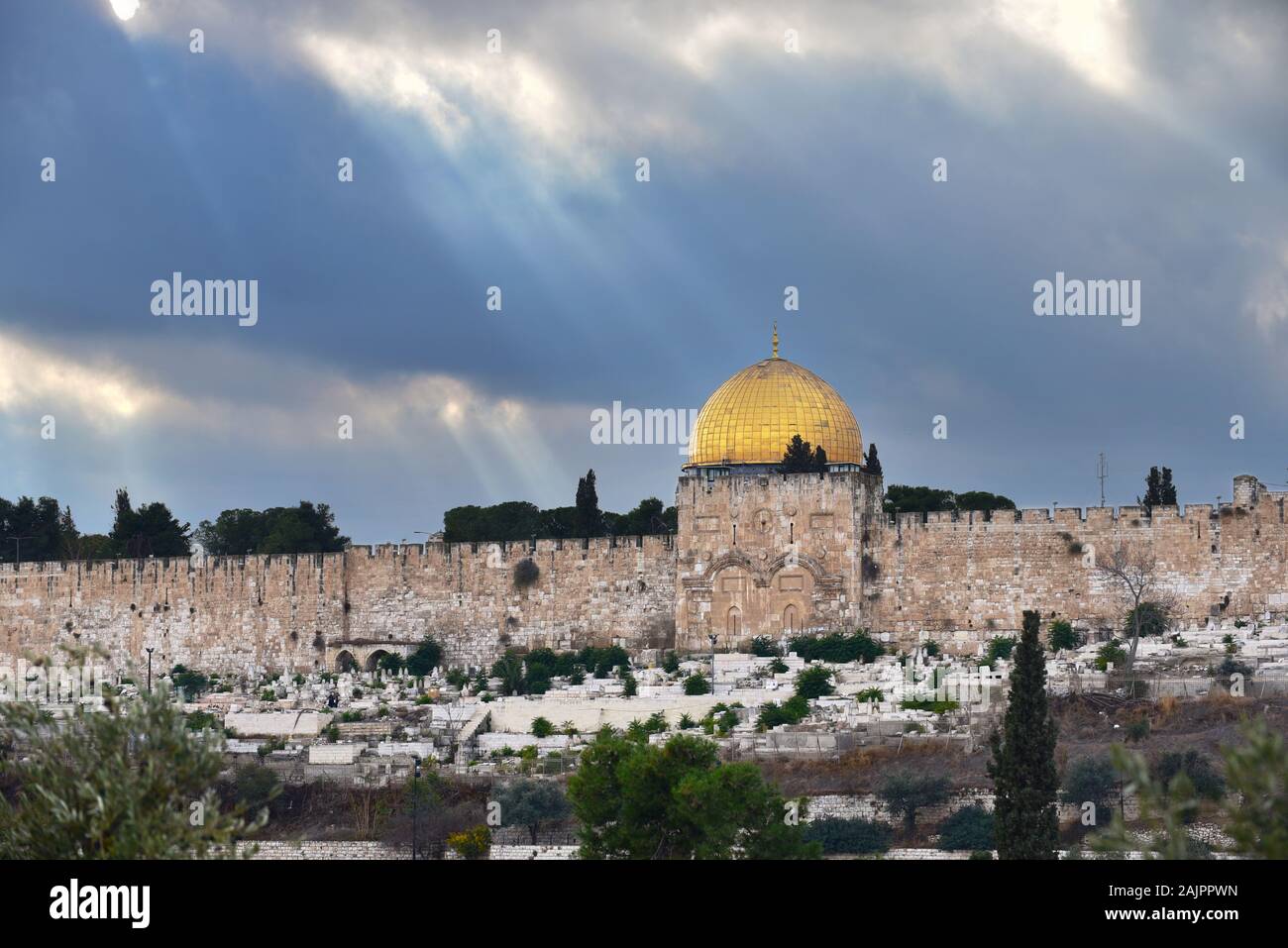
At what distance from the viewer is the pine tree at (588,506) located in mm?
41594

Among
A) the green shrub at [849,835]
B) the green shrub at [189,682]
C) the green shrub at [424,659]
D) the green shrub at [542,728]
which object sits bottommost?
the green shrub at [849,835]

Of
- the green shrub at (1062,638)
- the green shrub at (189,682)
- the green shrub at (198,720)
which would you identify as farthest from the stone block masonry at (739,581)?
the green shrub at (198,720)

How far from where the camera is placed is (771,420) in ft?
130

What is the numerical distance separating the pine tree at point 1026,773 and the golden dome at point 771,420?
17549 millimetres

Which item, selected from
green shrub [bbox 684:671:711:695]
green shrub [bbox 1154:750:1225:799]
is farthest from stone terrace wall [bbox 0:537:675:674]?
green shrub [bbox 1154:750:1225:799]

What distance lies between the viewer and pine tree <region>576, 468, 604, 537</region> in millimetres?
41594

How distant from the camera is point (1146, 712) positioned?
28859mm

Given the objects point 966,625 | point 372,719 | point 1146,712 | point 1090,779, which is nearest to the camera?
point 1090,779

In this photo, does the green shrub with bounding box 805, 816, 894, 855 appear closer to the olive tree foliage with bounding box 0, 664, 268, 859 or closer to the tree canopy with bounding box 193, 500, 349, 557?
the olive tree foliage with bounding box 0, 664, 268, 859

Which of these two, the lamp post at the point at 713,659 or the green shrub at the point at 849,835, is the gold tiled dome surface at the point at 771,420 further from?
the green shrub at the point at 849,835
